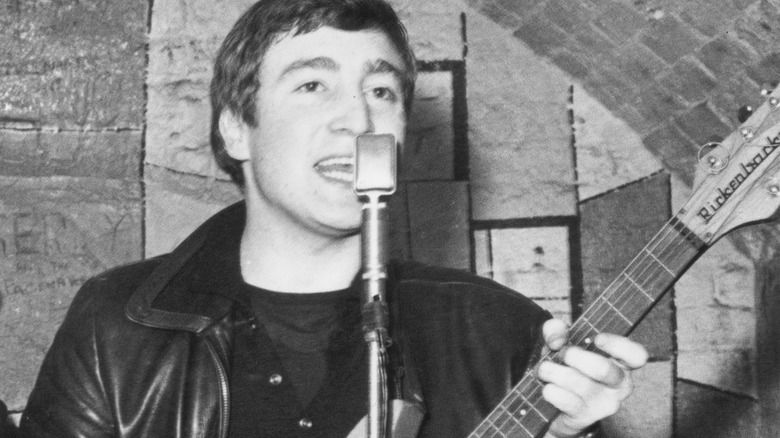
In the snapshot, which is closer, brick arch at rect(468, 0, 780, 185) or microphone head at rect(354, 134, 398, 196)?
microphone head at rect(354, 134, 398, 196)

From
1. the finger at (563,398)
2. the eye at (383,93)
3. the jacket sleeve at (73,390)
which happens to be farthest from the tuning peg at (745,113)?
the jacket sleeve at (73,390)

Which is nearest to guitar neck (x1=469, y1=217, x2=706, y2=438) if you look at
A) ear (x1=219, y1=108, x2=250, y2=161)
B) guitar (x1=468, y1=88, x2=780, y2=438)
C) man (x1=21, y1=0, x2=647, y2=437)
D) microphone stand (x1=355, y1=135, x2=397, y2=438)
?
guitar (x1=468, y1=88, x2=780, y2=438)

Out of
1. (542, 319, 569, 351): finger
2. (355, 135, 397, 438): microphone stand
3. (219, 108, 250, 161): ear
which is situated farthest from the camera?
(219, 108, 250, 161): ear

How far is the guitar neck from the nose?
59 centimetres

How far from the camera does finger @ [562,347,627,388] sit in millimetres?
1632

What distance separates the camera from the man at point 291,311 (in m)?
2.06

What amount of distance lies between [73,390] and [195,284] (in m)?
0.32

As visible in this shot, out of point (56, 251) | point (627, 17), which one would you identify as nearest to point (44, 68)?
point (56, 251)

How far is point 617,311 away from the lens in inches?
71.9

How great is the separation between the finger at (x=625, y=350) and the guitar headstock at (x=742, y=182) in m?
0.29

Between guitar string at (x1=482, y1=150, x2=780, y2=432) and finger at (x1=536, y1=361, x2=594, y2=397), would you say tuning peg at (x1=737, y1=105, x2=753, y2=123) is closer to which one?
guitar string at (x1=482, y1=150, x2=780, y2=432)

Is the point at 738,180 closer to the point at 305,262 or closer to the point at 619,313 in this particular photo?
the point at 619,313

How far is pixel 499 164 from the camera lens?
11.1 feet

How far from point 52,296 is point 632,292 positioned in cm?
189
